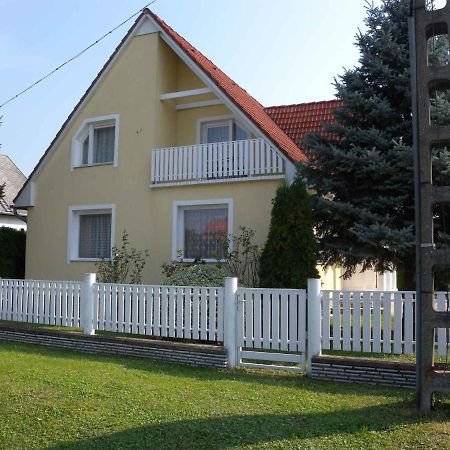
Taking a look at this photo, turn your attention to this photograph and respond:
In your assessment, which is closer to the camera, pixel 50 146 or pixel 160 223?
pixel 160 223

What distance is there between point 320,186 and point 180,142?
5.77 metres

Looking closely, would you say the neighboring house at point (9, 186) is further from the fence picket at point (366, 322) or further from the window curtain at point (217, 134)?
the fence picket at point (366, 322)

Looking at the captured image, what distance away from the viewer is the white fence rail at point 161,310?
29.7 ft

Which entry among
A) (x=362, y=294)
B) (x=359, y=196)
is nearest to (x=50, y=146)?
(x=359, y=196)

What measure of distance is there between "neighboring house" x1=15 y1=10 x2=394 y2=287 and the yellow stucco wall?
1.1 inches

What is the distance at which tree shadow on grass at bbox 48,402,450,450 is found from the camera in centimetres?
530

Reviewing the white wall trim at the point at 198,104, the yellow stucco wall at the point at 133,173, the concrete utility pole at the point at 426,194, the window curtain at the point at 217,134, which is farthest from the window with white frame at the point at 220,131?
the concrete utility pole at the point at 426,194

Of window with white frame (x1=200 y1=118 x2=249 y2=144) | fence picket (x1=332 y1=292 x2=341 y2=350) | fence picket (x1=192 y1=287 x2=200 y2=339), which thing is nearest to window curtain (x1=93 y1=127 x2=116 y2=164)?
window with white frame (x1=200 y1=118 x2=249 y2=144)

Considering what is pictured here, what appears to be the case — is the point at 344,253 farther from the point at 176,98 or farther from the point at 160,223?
the point at 176,98

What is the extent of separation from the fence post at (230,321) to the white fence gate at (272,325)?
0.23 feet

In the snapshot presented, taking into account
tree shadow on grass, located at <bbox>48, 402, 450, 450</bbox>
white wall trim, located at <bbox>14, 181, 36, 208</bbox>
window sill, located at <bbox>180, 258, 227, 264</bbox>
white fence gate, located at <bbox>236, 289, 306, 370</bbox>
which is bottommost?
tree shadow on grass, located at <bbox>48, 402, 450, 450</bbox>

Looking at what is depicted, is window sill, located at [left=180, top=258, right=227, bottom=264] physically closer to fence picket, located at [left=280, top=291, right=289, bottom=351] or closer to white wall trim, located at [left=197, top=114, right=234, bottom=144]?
white wall trim, located at [left=197, top=114, right=234, bottom=144]

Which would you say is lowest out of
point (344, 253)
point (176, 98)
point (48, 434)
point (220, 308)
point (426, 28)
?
point (48, 434)

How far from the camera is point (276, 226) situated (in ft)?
37.9
